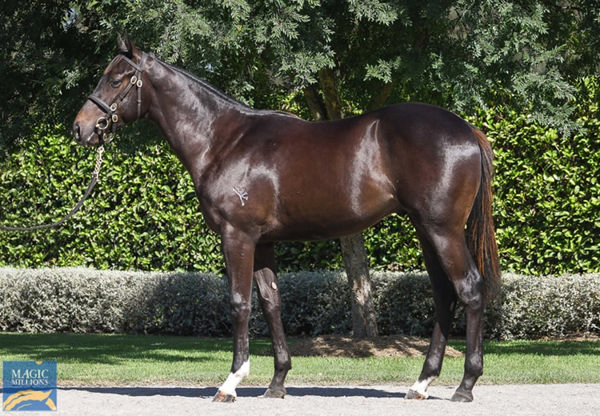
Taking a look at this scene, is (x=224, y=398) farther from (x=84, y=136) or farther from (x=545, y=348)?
(x=545, y=348)

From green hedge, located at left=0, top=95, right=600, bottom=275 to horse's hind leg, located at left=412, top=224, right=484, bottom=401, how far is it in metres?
5.21

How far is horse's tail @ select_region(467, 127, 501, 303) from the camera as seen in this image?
22.1 feet

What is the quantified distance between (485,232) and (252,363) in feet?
11.9

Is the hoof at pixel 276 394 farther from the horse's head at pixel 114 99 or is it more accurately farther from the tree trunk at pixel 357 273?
the tree trunk at pixel 357 273

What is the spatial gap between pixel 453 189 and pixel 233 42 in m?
2.60

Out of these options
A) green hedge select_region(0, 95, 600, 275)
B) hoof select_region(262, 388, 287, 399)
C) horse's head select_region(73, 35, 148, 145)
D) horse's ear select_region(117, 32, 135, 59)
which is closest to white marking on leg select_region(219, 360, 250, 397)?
hoof select_region(262, 388, 287, 399)

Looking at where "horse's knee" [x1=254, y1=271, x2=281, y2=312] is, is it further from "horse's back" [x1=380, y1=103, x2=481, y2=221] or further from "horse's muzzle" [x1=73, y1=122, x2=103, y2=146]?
"horse's muzzle" [x1=73, y1=122, x2=103, y2=146]

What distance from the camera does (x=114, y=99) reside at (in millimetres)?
6902

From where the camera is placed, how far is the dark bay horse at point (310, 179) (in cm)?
648

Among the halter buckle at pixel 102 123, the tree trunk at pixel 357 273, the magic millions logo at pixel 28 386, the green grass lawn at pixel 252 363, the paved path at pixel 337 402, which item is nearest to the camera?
the paved path at pixel 337 402

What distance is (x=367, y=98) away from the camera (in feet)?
36.6

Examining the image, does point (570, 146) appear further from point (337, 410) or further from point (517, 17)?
point (337, 410)

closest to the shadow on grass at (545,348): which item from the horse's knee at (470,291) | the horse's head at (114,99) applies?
the horse's knee at (470,291)

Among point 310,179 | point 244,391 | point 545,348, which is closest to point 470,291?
point 310,179
